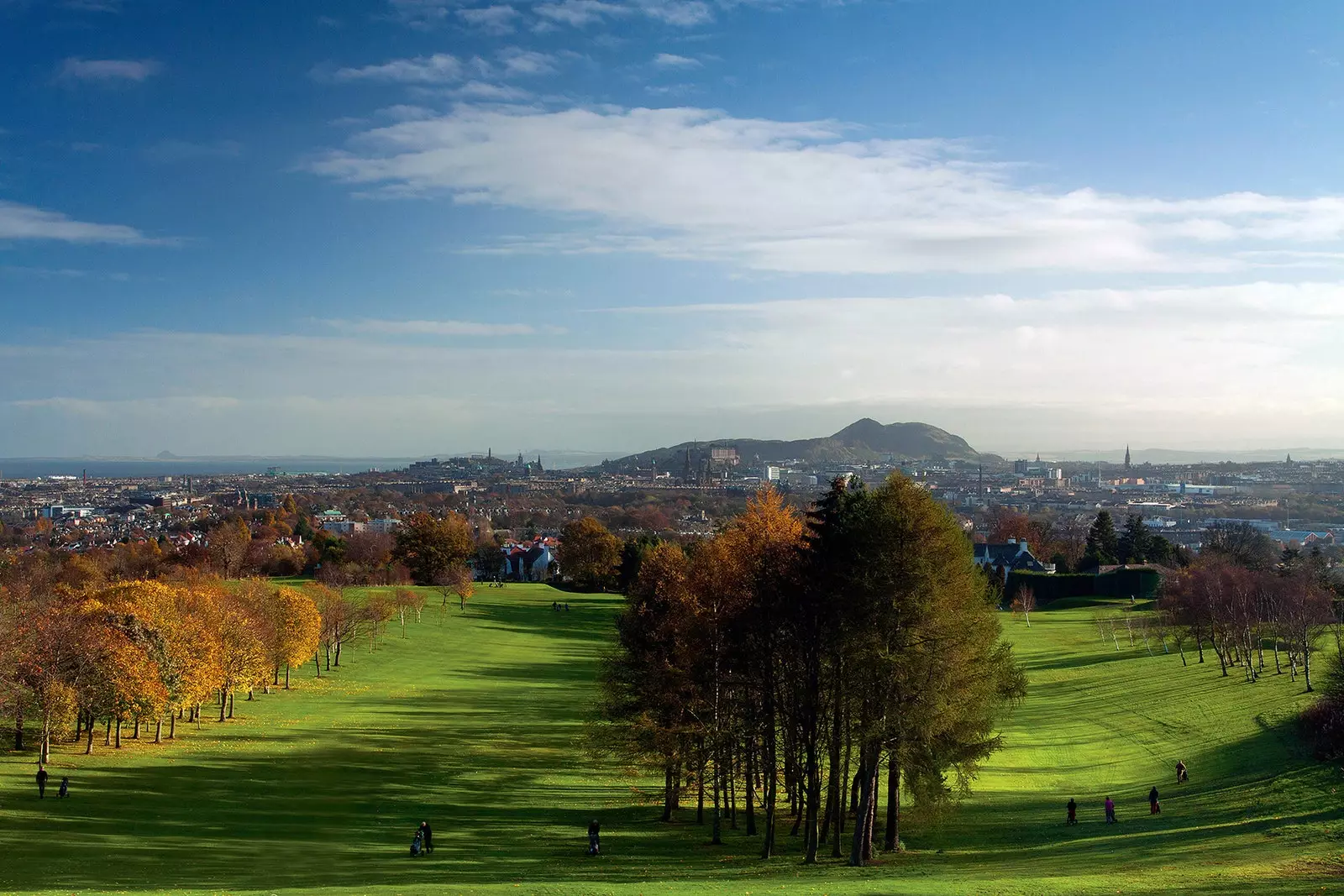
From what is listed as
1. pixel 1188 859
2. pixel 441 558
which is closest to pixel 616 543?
pixel 441 558

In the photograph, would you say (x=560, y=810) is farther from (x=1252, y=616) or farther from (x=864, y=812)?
(x=1252, y=616)

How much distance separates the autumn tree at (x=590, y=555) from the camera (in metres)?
108

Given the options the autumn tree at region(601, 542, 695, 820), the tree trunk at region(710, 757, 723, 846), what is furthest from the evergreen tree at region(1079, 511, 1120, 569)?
the tree trunk at region(710, 757, 723, 846)

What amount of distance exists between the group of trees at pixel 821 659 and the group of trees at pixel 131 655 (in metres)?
21.3

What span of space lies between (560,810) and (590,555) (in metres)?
75.8

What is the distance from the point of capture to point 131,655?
133 feet

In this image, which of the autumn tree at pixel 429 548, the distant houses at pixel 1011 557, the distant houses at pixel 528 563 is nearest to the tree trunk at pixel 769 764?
the autumn tree at pixel 429 548

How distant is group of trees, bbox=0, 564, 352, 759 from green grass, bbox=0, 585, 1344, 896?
5.90 feet

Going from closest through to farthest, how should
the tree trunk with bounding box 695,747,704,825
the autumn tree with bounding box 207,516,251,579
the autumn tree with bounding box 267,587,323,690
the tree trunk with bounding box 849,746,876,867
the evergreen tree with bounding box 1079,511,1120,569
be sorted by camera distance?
the tree trunk with bounding box 849,746,876,867, the tree trunk with bounding box 695,747,704,825, the autumn tree with bounding box 267,587,323,690, the autumn tree with bounding box 207,516,251,579, the evergreen tree with bounding box 1079,511,1120,569

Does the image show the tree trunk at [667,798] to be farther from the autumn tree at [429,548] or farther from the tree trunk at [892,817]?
the autumn tree at [429,548]

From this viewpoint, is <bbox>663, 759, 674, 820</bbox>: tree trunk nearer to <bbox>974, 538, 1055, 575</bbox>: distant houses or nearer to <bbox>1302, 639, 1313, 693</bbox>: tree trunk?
<bbox>1302, 639, 1313, 693</bbox>: tree trunk

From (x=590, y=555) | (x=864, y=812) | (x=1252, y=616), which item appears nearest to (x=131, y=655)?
(x=864, y=812)

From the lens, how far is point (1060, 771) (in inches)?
1563

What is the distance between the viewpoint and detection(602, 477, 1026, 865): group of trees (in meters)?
24.7
